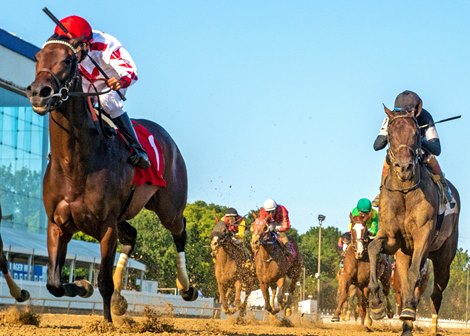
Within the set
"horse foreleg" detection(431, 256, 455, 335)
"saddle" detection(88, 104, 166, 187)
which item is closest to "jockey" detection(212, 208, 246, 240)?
"horse foreleg" detection(431, 256, 455, 335)

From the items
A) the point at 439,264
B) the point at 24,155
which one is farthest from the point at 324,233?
the point at 439,264

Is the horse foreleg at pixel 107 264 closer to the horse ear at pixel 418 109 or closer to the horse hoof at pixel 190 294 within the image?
the horse hoof at pixel 190 294

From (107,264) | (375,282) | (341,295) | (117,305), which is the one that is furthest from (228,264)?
(107,264)

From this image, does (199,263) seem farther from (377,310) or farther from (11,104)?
(377,310)

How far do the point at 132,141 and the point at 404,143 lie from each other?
293 cm

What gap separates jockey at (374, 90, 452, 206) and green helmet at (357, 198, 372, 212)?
266 inches

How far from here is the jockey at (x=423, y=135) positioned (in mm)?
12078

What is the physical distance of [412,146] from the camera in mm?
11273

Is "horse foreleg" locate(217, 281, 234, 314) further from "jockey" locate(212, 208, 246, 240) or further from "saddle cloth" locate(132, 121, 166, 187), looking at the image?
"saddle cloth" locate(132, 121, 166, 187)

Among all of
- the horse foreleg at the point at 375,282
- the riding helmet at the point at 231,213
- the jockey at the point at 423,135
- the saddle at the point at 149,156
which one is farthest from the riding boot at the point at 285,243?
the horse foreleg at the point at 375,282

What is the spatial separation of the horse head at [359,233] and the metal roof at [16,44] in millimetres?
23675

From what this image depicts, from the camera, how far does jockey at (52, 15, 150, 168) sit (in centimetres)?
1088

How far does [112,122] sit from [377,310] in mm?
3522

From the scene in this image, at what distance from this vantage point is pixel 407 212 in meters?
12.0
